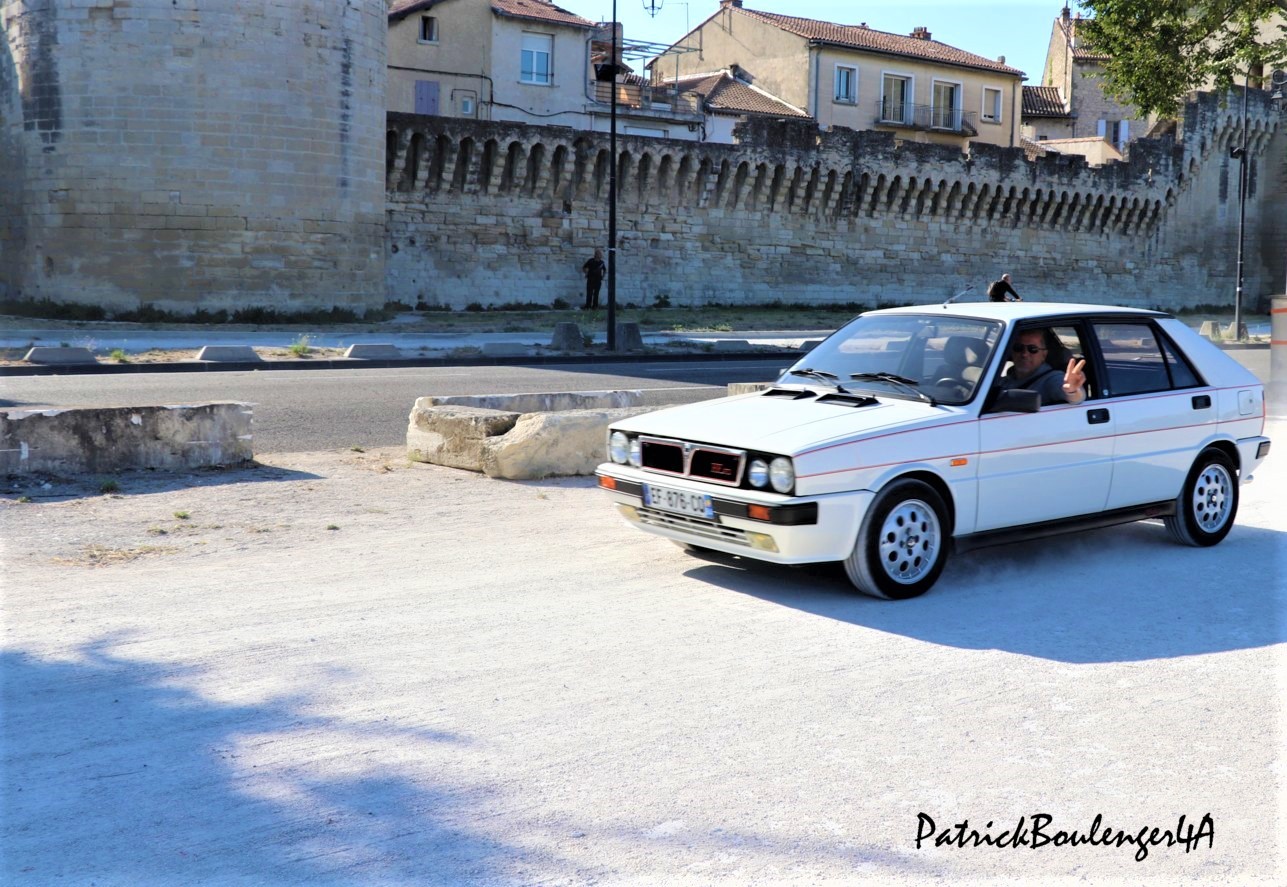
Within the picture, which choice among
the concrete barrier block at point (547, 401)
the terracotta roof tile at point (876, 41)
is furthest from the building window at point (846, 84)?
the concrete barrier block at point (547, 401)

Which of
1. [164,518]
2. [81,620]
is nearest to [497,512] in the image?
[164,518]

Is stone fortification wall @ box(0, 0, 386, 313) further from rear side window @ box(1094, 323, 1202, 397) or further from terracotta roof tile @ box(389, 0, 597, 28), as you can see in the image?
rear side window @ box(1094, 323, 1202, 397)

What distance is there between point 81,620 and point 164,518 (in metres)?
2.18

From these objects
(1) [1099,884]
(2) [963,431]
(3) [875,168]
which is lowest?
(1) [1099,884]

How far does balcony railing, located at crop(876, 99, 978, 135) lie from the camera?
2149 inches

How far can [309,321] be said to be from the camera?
27.1 metres

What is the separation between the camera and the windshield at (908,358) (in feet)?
19.3

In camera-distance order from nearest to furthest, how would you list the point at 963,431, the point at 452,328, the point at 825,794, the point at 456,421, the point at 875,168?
1. the point at 825,794
2. the point at 963,431
3. the point at 456,421
4. the point at 452,328
5. the point at 875,168

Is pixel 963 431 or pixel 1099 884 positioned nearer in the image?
pixel 1099 884

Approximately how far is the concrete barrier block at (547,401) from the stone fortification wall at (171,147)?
1793 cm

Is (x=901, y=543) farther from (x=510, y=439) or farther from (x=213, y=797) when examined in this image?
(x=510, y=439)

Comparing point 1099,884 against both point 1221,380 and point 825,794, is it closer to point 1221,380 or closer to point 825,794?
point 825,794

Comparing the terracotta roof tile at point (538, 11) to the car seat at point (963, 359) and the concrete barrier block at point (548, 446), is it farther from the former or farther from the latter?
the car seat at point (963, 359)

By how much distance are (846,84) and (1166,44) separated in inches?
1157
